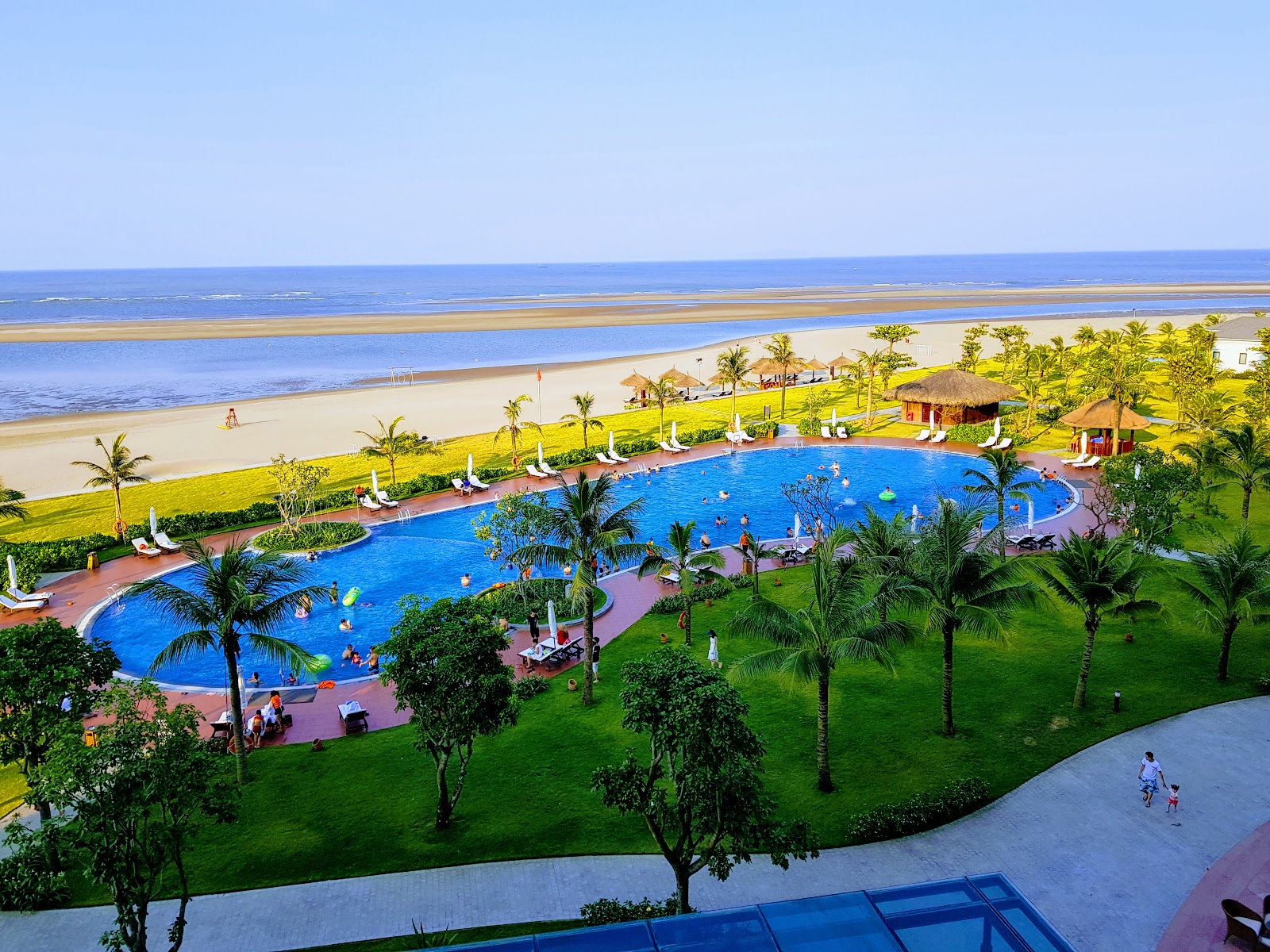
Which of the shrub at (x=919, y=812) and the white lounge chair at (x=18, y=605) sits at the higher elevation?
the white lounge chair at (x=18, y=605)

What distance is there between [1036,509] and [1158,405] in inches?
953

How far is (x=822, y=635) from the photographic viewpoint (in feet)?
48.7

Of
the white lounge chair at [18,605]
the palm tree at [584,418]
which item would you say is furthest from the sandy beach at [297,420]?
the white lounge chair at [18,605]

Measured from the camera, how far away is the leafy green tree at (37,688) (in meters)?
13.0

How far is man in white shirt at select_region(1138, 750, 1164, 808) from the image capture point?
48.7 feet

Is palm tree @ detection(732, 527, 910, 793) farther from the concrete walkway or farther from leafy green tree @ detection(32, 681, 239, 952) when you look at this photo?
leafy green tree @ detection(32, 681, 239, 952)

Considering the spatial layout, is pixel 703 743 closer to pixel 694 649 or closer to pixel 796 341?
pixel 694 649

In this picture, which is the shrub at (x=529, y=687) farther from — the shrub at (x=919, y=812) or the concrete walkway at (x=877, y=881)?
the shrub at (x=919, y=812)

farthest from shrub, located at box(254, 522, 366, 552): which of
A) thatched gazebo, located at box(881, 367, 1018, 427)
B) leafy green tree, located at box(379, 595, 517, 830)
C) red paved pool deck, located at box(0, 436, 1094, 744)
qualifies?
thatched gazebo, located at box(881, 367, 1018, 427)

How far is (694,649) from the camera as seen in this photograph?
21.5m

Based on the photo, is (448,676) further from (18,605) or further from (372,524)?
(372,524)

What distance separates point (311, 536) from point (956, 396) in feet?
107

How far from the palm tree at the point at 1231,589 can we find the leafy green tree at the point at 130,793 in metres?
18.7

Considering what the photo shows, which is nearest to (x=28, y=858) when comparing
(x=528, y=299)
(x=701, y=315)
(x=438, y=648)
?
(x=438, y=648)
